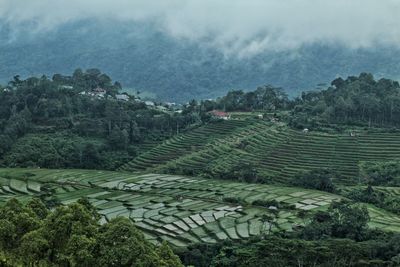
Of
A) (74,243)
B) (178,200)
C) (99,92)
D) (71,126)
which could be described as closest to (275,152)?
(178,200)

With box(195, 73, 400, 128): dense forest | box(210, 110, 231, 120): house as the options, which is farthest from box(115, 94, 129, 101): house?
box(210, 110, 231, 120): house

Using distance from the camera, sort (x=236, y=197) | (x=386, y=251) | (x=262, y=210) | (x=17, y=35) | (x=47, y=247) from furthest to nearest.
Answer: (x=17, y=35) < (x=236, y=197) < (x=262, y=210) < (x=386, y=251) < (x=47, y=247)

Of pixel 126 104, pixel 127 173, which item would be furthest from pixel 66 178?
pixel 126 104

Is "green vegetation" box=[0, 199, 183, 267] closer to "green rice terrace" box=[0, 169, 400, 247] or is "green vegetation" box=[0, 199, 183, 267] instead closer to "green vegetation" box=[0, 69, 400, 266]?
"green vegetation" box=[0, 69, 400, 266]

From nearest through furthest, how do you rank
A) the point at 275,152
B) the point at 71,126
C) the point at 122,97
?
the point at 275,152, the point at 71,126, the point at 122,97

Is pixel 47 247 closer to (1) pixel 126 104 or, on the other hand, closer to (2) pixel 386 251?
(2) pixel 386 251

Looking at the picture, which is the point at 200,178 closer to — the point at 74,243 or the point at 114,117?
the point at 114,117

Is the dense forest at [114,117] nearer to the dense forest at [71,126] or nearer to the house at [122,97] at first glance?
the dense forest at [71,126]
